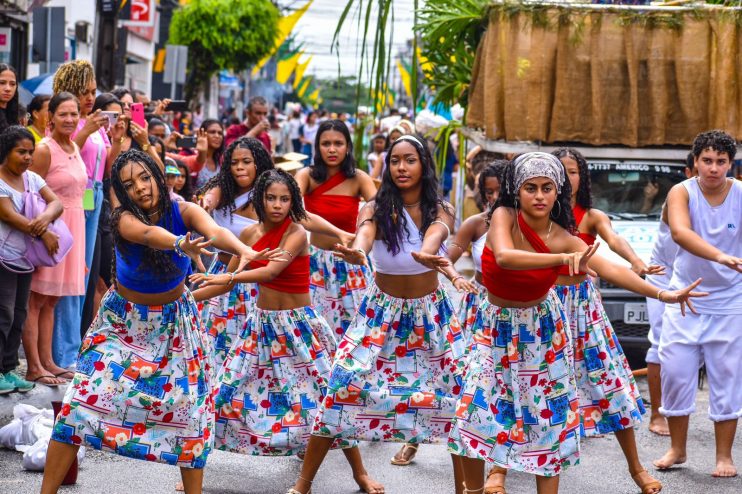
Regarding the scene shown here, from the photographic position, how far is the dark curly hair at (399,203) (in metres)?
6.82

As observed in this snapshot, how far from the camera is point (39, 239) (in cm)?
866

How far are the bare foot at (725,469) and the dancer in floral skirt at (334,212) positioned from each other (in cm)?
263

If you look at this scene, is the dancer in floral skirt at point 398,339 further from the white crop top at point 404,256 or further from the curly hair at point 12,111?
the curly hair at point 12,111

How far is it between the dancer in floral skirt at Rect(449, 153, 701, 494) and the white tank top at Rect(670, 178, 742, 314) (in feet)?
5.62

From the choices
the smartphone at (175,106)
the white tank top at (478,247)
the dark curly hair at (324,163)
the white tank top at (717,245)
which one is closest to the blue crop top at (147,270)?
the white tank top at (478,247)

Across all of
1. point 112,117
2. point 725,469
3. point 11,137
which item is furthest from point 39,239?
point 725,469

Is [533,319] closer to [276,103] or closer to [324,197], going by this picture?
[324,197]

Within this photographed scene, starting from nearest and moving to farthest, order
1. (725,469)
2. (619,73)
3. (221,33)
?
1. (725,469)
2. (619,73)
3. (221,33)

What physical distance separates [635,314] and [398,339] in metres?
4.62

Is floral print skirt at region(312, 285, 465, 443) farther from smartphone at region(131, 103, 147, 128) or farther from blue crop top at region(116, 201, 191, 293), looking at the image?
smartphone at region(131, 103, 147, 128)

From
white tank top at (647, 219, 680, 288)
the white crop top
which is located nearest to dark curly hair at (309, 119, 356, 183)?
the white crop top

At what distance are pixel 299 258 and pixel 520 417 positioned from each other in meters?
1.69

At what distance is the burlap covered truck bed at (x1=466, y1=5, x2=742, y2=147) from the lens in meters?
11.3

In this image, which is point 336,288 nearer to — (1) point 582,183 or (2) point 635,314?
(1) point 582,183
